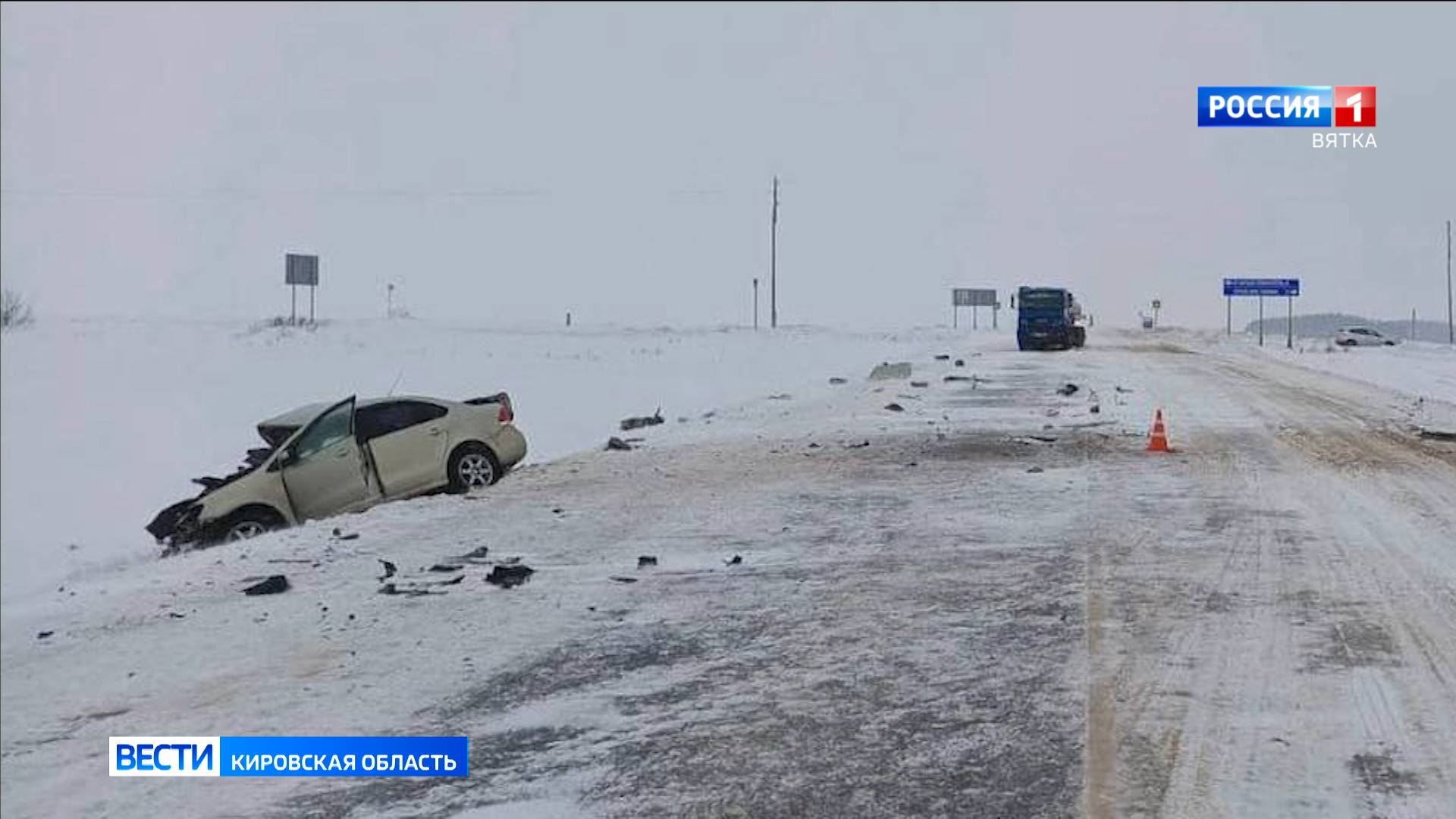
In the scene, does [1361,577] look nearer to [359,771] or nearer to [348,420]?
[359,771]

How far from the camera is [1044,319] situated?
5762 centimetres

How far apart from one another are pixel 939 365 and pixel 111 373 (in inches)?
956

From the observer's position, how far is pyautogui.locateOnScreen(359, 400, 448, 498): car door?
50.7 feet

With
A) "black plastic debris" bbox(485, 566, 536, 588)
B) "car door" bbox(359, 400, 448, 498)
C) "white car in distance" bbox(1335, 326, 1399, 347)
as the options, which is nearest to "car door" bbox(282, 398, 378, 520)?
"car door" bbox(359, 400, 448, 498)

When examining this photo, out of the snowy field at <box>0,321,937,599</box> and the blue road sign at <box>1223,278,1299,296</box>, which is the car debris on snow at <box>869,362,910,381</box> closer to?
the snowy field at <box>0,321,937,599</box>

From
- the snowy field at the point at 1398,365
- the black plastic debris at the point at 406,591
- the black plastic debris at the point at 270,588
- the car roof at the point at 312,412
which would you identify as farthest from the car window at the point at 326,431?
the snowy field at the point at 1398,365

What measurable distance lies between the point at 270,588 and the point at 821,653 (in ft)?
15.0

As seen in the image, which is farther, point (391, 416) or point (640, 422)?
point (640, 422)

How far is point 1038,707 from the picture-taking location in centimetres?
696

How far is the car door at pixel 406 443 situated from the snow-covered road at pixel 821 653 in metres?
0.98

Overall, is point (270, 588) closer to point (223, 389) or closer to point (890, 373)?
point (890, 373)

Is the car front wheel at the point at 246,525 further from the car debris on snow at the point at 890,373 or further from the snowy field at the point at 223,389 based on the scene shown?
the car debris on snow at the point at 890,373

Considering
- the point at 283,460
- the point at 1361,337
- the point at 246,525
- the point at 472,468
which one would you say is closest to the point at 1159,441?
the point at 472,468

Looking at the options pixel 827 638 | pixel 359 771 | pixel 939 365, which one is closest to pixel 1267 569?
pixel 827 638
